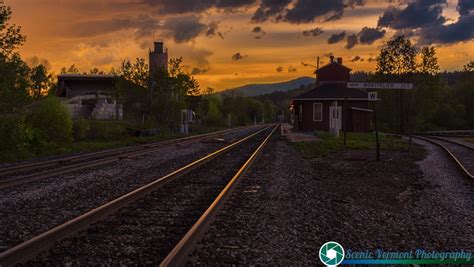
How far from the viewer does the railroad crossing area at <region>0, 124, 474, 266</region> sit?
5.61 metres

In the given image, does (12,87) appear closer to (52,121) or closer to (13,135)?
(13,135)

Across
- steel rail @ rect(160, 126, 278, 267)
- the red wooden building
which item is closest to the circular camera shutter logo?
steel rail @ rect(160, 126, 278, 267)

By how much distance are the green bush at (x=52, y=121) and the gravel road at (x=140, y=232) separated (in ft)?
56.3

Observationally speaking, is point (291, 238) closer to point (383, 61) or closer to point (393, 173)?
point (393, 173)

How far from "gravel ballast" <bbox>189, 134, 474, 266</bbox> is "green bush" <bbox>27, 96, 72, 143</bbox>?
15843mm

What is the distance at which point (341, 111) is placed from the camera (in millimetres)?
43812

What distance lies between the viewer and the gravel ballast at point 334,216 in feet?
19.4

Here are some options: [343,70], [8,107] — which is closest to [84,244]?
[8,107]

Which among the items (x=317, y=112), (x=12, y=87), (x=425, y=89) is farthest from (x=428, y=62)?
(x=12, y=87)

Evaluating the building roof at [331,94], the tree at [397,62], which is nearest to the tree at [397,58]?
the tree at [397,62]

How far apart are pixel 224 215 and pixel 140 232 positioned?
168 centimetres

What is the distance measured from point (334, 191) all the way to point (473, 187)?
391 centimetres

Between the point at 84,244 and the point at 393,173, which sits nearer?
the point at 84,244

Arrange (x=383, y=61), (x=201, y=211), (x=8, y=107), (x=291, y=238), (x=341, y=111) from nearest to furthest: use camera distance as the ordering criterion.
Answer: (x=291, y=238)
(x=201, y=211)
(x=8, y=107)
(x=341, y=111)
(x=383, y=61)
